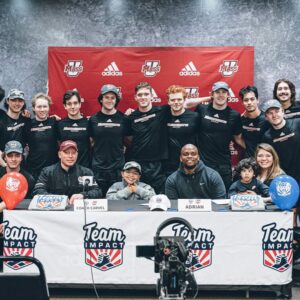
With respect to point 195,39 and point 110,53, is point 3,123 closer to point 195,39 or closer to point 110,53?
point 110,53

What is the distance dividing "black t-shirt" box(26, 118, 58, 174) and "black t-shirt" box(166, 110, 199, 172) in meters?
1.27

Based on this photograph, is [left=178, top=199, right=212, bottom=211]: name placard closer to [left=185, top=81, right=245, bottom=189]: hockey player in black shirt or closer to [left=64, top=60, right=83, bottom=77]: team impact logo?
[left=185, top=81, right=245, bottom=189]: hockey player in black shirt

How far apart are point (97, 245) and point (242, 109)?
322 cm

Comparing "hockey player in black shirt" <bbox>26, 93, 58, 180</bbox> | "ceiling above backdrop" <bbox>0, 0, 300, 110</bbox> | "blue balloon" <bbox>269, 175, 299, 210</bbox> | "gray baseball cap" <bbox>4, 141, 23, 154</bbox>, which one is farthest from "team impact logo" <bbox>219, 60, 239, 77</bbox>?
"gray baseball cap" <bbox>4, 141, 23, 154</bbox>

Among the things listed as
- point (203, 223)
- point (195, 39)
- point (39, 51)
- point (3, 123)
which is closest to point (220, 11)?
point (195, 39)

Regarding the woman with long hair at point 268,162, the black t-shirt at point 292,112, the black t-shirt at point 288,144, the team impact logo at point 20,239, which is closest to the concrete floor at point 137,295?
the team impact logo at point 20,239

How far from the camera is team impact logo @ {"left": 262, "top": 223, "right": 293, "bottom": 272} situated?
183 inches

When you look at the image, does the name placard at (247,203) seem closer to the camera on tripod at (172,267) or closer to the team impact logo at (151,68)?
the camera on tripod at (172,267)

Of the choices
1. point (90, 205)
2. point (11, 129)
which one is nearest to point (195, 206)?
point (90, 205)

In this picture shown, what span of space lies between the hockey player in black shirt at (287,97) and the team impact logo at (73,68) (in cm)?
252

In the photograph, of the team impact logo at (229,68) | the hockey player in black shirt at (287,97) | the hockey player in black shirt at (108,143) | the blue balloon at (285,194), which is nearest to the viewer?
the blue balloon at (285,194)

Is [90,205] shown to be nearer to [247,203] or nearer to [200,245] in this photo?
[200,245]

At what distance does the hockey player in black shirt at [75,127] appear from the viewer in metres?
6.14

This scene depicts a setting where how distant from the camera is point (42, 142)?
620cm
